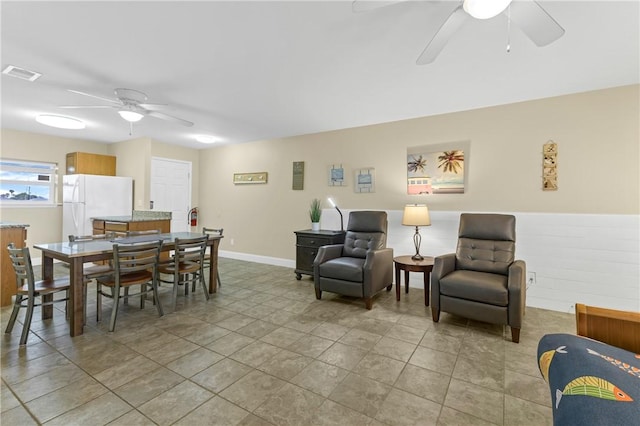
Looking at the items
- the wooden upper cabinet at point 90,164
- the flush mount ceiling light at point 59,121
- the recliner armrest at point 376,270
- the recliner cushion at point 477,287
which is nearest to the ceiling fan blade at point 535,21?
the recliner cushion at point 477,287

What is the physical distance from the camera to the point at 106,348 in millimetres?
2324

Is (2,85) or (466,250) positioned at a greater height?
(2,85)

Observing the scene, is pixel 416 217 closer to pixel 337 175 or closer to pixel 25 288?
pixel 337 175

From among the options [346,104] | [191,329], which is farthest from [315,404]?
[346,104]

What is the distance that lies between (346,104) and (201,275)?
9.28 feet

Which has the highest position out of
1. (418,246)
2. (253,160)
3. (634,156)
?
(253,160)

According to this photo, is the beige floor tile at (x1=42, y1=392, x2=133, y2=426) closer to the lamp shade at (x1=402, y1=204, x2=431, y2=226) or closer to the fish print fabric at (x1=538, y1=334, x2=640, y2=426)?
the fish print fabric at (x1=538, y1=334, x2=640, y2=426)

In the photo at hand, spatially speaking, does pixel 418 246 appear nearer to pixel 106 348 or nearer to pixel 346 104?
pixel 346 104

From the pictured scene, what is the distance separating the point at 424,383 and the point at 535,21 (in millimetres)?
2363

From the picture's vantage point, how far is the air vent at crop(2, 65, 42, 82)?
2811 millimetres

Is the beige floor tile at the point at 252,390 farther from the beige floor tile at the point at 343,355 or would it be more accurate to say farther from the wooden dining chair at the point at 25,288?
the wooden dining chair at the point at 25,288

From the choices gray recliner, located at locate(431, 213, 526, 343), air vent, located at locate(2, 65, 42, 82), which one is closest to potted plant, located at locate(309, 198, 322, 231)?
gray recliner, located at locate(431, 213, 526, 343)

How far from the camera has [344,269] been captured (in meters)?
3.39

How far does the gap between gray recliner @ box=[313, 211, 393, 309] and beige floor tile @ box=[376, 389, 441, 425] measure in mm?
1484
